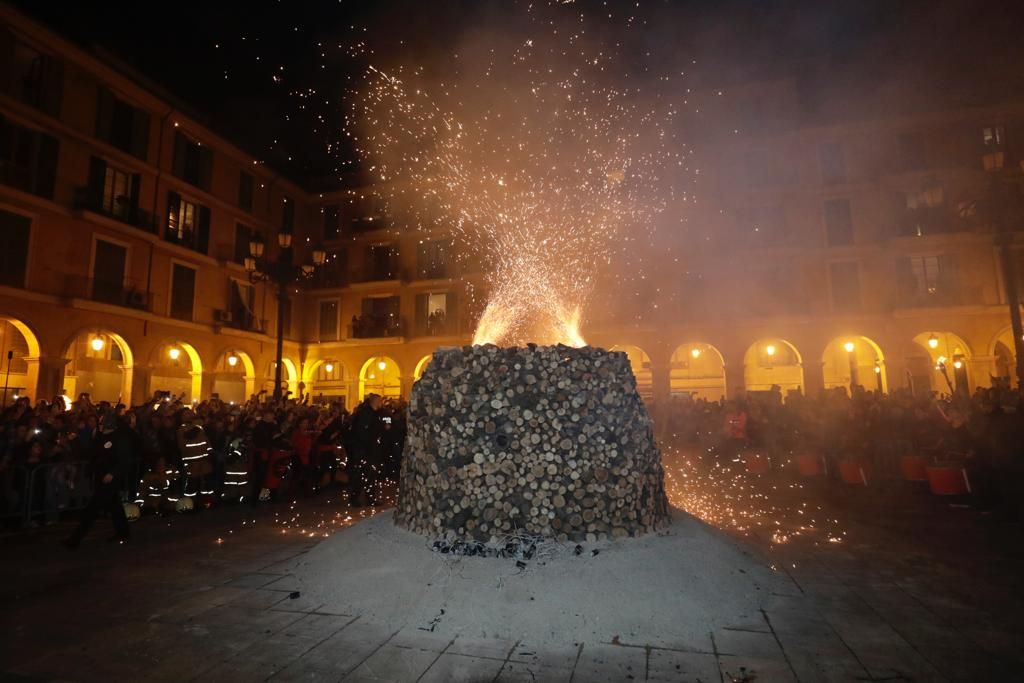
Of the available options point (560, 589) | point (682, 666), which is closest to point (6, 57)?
point (560, 589)

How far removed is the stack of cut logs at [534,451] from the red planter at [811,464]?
712cm

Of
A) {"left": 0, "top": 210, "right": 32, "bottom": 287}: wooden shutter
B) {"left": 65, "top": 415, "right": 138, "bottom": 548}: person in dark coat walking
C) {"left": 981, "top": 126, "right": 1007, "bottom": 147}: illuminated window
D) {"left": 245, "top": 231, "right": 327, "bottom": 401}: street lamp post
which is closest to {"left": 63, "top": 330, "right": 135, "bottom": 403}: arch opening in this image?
{"left": 0, "top": 210, "right": 32, "bottom": 287}: wooden shutter

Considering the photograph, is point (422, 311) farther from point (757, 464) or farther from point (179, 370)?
point (757, 464)

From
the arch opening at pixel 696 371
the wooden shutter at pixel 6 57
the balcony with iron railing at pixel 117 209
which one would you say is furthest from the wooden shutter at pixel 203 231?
the arch opening at pixel 696 371

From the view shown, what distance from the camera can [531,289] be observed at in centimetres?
1399

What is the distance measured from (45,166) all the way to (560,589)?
20835 millimetres

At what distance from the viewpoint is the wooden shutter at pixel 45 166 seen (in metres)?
16.5

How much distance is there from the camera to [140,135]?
19.9 meters

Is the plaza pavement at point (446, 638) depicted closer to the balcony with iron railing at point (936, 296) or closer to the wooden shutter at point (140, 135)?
the balcony with iron railing at point (936, 296)

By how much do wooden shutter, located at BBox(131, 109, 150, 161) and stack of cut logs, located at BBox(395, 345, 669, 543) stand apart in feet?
68.6

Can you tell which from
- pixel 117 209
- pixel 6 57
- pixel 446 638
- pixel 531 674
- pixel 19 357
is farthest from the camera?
pixel 117 209

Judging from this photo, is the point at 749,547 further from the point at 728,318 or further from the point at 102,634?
the point at 728,318

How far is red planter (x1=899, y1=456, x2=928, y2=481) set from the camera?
29.9ft

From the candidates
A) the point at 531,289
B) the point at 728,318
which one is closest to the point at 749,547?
the point at 531,289
